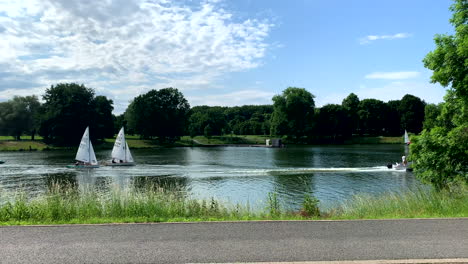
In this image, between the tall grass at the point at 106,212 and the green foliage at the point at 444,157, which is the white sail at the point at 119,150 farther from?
the green foliage at the point at 444,157

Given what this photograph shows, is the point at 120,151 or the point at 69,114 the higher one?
the point at 69,114

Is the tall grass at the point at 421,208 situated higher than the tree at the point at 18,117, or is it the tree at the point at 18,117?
the tree at the point at 18,117

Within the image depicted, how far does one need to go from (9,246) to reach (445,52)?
1610cm

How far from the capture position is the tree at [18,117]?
95312mm

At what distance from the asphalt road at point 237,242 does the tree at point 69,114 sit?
94.8m

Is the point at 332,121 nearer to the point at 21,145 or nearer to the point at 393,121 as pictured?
the point at 393,121

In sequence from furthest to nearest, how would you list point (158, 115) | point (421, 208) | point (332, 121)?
point (332, 121) → point (158, 115) → point (421, 208)

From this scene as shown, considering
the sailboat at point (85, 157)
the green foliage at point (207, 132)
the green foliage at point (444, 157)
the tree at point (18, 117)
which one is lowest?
the sailboat at point (85, 157)

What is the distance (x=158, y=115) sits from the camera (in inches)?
4429

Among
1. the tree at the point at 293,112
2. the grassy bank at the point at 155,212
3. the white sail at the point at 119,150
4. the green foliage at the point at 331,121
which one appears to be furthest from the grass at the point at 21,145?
the grassy bank at the point at 155,212

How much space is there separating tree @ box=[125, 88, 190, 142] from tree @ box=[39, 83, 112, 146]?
10912 millimetres

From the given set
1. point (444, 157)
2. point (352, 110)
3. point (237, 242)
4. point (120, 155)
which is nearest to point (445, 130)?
point (444, 157)

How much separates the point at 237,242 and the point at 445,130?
12846mm

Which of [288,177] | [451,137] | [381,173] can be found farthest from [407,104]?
[451,137]
